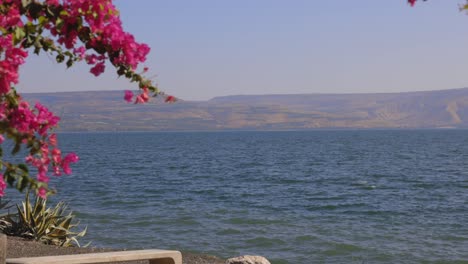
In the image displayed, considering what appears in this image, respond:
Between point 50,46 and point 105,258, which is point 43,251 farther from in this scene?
point 50,46

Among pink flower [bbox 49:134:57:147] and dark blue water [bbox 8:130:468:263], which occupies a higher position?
pink flower [bbox 49:134:57:147]

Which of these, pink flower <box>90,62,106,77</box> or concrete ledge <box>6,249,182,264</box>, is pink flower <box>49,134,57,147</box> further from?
concrete ledge <box>6,249,182,264</box>

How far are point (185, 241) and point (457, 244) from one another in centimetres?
677

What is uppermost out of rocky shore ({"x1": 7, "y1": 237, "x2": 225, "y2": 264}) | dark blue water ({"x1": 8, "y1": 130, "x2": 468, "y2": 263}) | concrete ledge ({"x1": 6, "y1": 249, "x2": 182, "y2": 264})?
concrete ledge ({"x1": 6, "y1": 249, "x2": 182, "y2": 264})

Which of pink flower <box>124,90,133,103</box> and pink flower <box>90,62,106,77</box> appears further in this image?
pink flower <box>124,90,133,103</box>

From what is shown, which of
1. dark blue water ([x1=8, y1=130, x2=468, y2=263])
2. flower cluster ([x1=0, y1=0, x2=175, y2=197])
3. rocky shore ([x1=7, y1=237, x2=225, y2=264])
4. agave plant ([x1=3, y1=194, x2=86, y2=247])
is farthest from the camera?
dark blue water ([x1=8, y1=130, x2=468, y2=263])

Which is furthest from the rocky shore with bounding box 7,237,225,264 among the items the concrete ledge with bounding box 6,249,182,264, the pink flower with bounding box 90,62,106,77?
the pink flower with bounding box 90,62,106,77

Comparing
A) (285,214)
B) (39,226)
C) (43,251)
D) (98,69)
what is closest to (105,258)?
(98,69)

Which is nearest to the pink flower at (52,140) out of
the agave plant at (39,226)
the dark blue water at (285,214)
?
the agave plant at (39,226)

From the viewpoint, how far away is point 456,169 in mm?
52781

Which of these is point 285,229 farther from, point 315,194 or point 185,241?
point 315,194

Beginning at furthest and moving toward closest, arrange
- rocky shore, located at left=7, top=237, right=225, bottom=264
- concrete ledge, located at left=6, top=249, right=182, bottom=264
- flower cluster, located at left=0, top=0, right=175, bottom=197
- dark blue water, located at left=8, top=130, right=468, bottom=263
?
dark blue water, located at left=8, top=130, right=468, bottom=263
rocky shore, located at left=7, top=237, right=225, bottom=264
concrete ledge, located at left=6, top=249, right=182, bottom=264
flower cluster, located at left=0, top=0, right=175, bottom=197

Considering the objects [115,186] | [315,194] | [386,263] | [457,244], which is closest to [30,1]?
[386,263]

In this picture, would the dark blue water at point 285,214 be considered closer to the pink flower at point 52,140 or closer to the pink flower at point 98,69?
the pink flower at point 98,69
